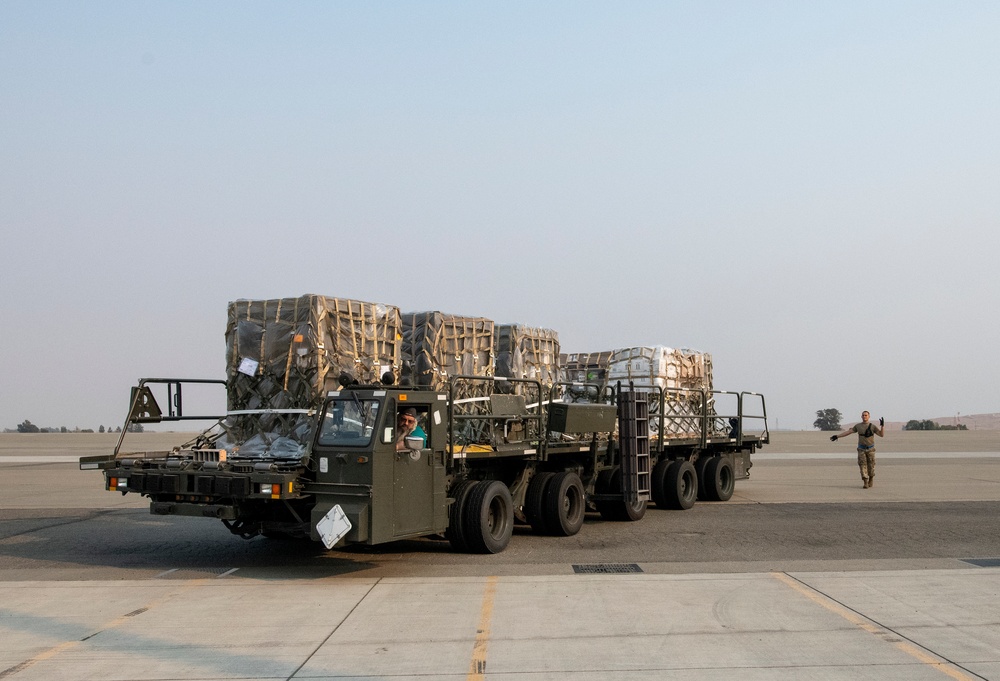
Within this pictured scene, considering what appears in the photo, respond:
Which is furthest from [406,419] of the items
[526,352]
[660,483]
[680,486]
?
[680,486]

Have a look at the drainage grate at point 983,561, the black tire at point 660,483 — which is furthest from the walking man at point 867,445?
the drainage grate at point 983,561

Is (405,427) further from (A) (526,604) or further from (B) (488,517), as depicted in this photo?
(A) (526,604)

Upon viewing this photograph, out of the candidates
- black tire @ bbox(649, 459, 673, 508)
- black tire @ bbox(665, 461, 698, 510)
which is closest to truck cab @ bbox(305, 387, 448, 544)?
black tire @ bbox(649, 459, 673, 508)

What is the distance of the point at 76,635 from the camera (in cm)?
772

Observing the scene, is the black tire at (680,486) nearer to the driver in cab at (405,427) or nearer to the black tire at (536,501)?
the black tire at (536,501)

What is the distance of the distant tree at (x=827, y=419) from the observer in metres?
101

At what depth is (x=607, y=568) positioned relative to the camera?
10.9 m

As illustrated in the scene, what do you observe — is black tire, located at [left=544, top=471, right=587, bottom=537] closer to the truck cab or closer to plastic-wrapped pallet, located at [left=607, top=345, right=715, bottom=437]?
the truck cab

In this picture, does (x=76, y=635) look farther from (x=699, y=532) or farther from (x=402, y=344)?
(x=699, y=532)

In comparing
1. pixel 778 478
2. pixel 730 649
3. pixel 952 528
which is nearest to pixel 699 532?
pixel 952 528

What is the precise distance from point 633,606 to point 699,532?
586 cm

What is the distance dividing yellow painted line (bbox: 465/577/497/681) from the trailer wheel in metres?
6.03

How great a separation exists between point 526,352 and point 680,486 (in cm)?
405

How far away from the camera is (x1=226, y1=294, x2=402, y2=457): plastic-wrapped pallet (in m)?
11.2
